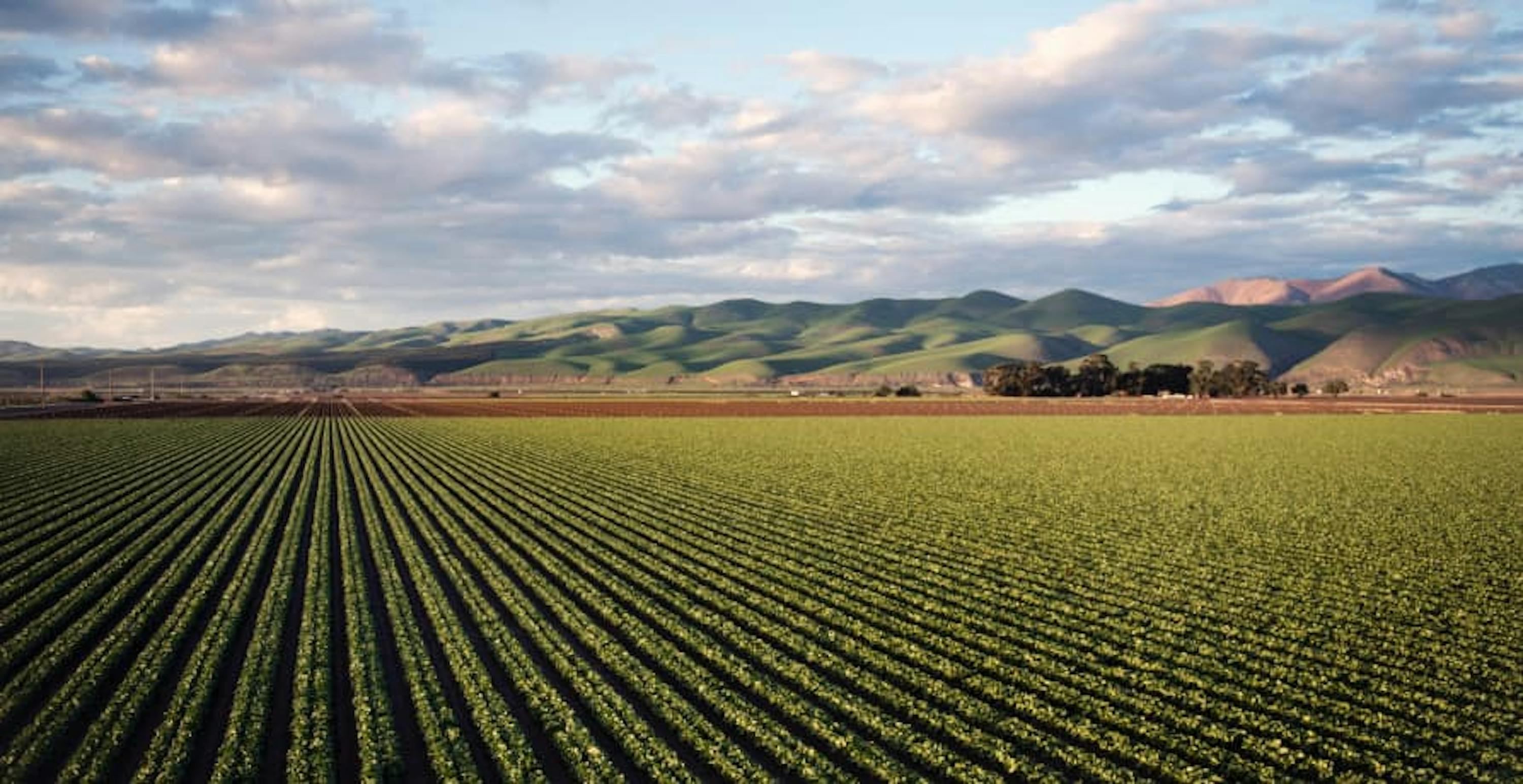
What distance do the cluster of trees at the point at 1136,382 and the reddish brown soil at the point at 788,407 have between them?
6434mm

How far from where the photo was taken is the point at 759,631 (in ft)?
64.7

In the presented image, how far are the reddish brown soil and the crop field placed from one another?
241ft

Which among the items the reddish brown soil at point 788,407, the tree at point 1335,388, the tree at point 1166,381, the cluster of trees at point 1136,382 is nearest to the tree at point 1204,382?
the cluster of trees at point 1136,382

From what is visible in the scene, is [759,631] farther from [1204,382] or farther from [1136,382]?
[1204,382]

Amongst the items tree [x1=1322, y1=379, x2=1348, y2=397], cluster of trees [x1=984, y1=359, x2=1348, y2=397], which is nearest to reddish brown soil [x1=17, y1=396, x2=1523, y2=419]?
cluster of trees [x1=984, y1=359, x2=1348, y2=397]

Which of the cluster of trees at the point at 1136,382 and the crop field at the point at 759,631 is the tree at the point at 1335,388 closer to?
the cluster of trees at the point at 1136,382

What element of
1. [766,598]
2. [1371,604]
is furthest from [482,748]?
[1371,604]

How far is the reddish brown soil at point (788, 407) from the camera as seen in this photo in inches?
4532

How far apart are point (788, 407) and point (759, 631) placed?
375 ft

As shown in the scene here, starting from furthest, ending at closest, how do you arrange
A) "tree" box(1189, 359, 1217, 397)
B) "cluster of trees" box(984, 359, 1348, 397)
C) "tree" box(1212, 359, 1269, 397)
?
1. "tree" box(1189, 359, 1217, 397)
2. "cluster of trees" box(984, 359, 1348, 397)
3. "tree" box(1212, 359, 1269, 397)

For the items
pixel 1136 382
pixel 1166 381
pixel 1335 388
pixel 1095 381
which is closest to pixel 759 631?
pixel 1095 381

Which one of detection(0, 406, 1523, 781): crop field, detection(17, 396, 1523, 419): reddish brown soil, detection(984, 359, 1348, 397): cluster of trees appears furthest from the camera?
detection(984, 359, 1348, 397): cluster of trees

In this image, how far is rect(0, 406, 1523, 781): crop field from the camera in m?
13.8

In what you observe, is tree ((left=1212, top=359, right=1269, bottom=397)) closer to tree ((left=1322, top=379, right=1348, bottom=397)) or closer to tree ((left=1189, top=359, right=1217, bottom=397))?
tree ((left=1189, top=359, right=1217, bottom=397))
